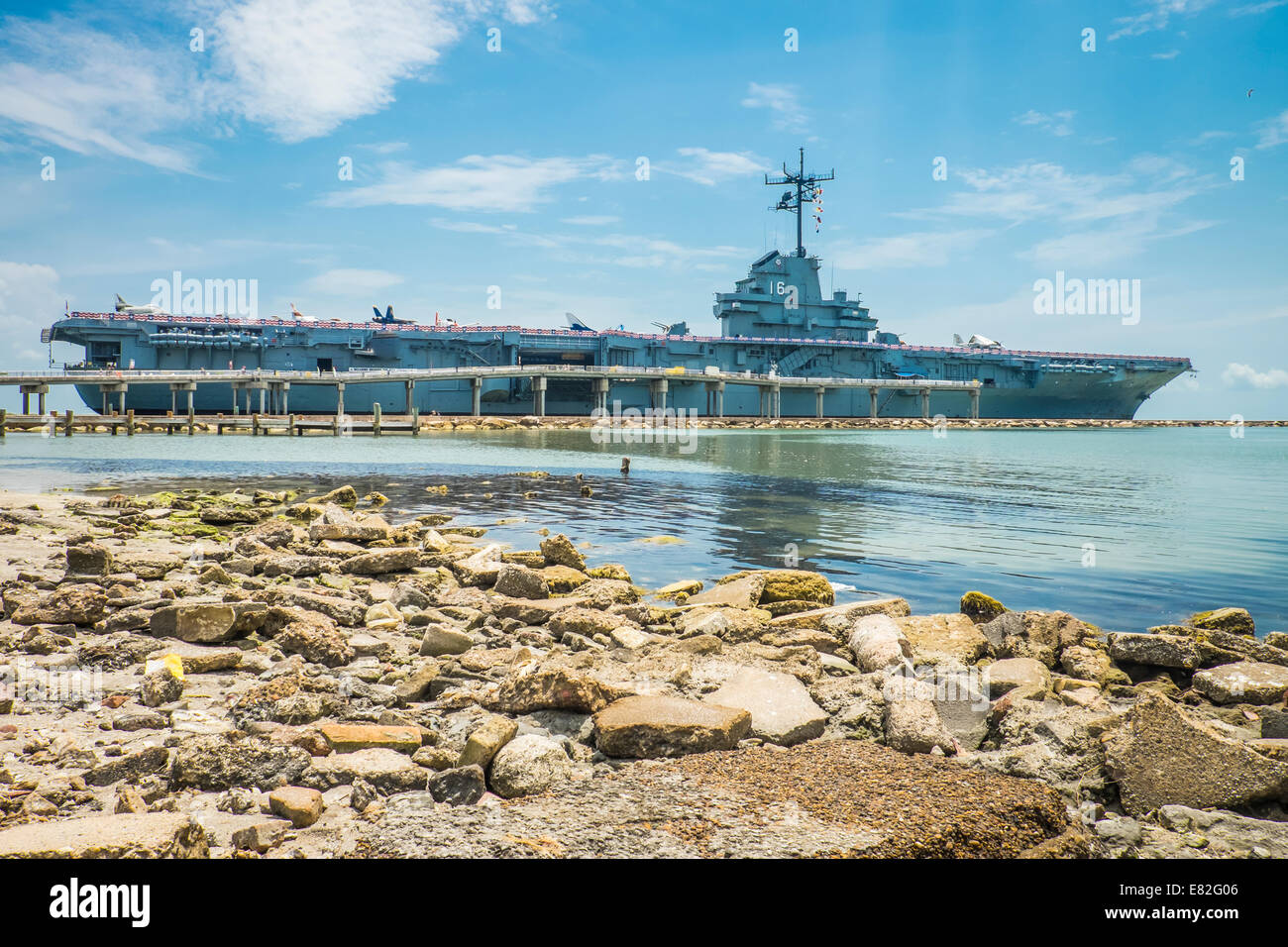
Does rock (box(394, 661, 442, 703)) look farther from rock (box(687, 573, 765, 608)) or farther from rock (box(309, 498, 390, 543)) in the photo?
rock (box(309, 498, 390, 543))

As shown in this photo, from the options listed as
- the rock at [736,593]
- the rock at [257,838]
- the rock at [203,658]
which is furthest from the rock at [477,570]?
the rock at [257,838]

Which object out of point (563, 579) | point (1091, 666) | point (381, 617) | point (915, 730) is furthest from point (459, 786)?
point (563, 579)

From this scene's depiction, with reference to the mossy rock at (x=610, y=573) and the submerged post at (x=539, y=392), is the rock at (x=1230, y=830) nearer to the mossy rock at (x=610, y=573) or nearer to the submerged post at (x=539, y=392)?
the mossy rock at (x=610, y=573)

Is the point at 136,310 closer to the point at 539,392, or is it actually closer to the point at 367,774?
the point at 539,392

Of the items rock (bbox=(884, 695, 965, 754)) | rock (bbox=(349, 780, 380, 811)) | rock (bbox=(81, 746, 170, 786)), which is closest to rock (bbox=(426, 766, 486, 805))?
rock (bbox=(349, 780, 380, 811))

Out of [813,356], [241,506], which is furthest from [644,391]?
[241,506]

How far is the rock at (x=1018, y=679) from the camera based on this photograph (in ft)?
17.9

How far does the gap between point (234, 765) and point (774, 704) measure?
2.82 metres

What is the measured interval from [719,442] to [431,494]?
97.7 feet

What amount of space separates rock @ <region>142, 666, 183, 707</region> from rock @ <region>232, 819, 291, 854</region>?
1.94 metres

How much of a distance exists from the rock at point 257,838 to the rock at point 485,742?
2.94 ft

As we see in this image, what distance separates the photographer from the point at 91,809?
3236 mm

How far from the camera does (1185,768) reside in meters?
3.72
